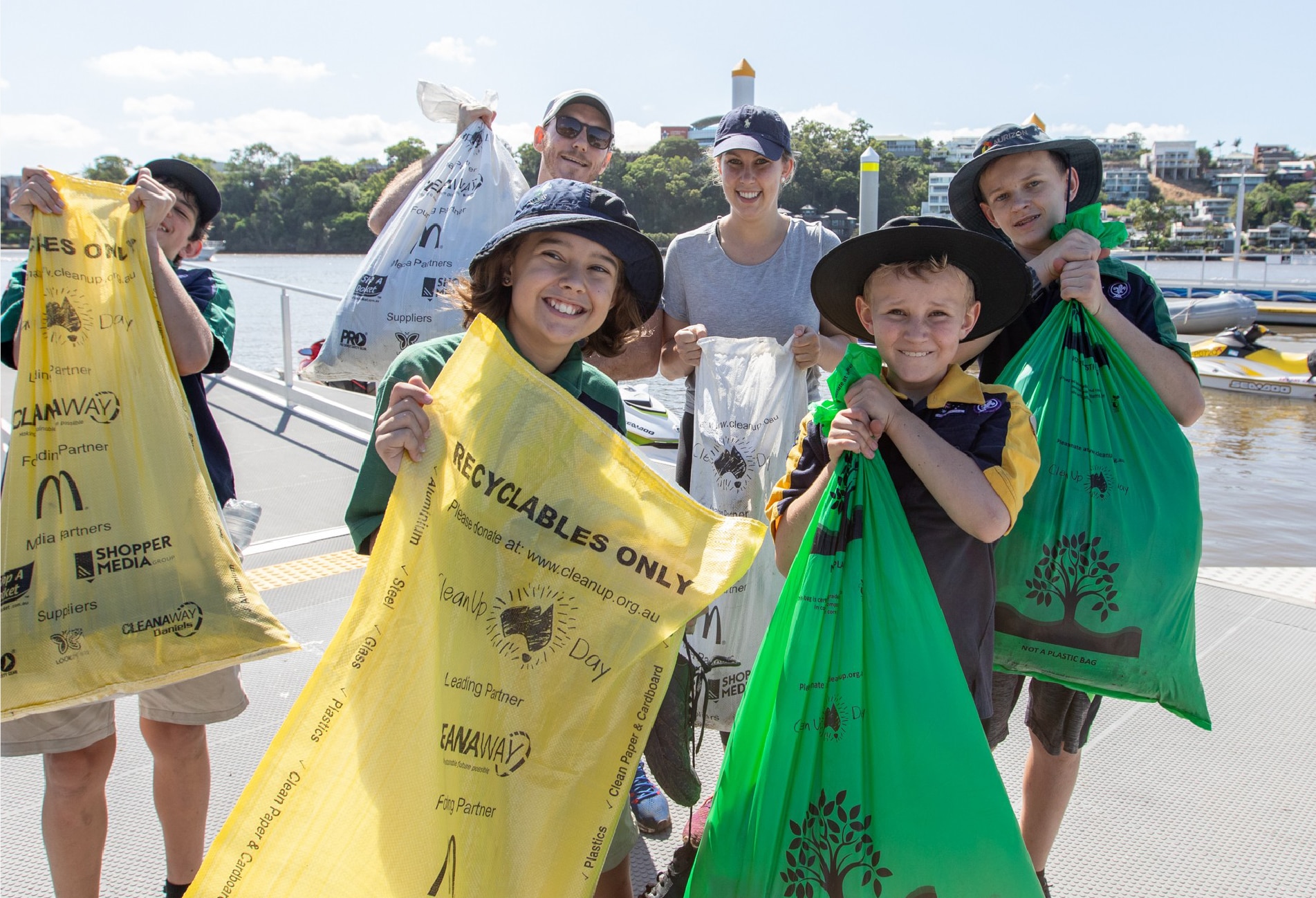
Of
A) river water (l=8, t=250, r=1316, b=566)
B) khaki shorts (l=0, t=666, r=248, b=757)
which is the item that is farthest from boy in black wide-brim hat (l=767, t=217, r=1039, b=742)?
river water (l=8, t=250, r=1316, b=566)

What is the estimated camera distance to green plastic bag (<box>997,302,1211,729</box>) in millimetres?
1757

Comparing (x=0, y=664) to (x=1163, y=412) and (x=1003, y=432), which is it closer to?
(x=1003, y=432)

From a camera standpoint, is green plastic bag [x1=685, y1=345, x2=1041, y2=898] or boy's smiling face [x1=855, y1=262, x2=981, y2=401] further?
boy's smiling face [x1=855, y1=262, x2=981, y2=401]

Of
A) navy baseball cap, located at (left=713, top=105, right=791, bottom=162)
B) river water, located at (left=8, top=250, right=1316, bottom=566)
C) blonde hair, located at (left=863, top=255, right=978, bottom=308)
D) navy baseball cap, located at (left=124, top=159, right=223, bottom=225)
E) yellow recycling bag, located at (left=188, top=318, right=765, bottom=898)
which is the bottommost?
river water, located at (left=8, top=250, right=1316, bottom=566)

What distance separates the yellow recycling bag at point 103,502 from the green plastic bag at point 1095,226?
1.88m

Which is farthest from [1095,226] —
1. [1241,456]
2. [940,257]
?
[1241,456]

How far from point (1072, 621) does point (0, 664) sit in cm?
201

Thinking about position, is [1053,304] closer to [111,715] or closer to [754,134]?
[754,134]

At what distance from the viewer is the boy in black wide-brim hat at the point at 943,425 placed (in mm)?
1581

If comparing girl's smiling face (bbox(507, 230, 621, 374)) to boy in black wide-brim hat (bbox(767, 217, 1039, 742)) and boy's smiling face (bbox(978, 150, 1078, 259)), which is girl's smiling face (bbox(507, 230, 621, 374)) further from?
boy's smiling face (bbox(978, 150, 1078, 259))

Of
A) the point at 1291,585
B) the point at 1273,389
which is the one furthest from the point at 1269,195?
the point at 1291,585

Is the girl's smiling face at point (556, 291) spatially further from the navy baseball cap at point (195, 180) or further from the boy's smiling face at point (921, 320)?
the navy baseball cap at point (195, 180)

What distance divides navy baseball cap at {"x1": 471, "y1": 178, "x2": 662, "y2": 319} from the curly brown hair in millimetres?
32

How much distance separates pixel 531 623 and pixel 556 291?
0.63 metres
